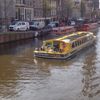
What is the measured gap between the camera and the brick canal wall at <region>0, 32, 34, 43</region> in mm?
55513

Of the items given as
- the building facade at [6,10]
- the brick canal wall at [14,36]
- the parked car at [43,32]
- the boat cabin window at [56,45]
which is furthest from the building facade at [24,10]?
the boat cabin window at [56,45]

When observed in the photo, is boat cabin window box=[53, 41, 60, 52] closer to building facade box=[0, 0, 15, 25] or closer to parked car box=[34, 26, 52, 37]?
parked car box=[34, 26, 52, 37]

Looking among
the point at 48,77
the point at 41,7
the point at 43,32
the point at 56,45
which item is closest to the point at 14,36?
the point at 43,32

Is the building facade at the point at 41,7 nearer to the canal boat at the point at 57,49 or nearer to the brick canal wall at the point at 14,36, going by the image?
the brick canal wall at the point at 14,36

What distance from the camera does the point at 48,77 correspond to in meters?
31.5

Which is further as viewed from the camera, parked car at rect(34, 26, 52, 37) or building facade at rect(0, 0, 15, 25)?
building facade at rect(0, 0, 15, 25)

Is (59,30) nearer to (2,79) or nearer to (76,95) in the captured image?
(2,79)

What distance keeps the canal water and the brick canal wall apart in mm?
9963

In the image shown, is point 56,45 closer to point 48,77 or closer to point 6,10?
point 48,77

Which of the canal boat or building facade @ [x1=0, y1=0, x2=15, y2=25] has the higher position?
building facade @ [x1=0, y1=0, x2=15, y2=25]

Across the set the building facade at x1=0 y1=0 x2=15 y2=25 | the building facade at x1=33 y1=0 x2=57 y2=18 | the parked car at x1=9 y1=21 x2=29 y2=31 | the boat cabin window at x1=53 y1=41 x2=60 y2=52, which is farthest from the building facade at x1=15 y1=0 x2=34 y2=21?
the boat cabin window at x1=53 y1=41 x2=60 y2=52

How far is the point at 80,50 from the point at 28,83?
18735 mm

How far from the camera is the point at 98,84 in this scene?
2856 centimetres

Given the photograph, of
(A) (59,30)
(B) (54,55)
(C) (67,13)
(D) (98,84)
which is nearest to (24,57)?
(B) (54,55)
